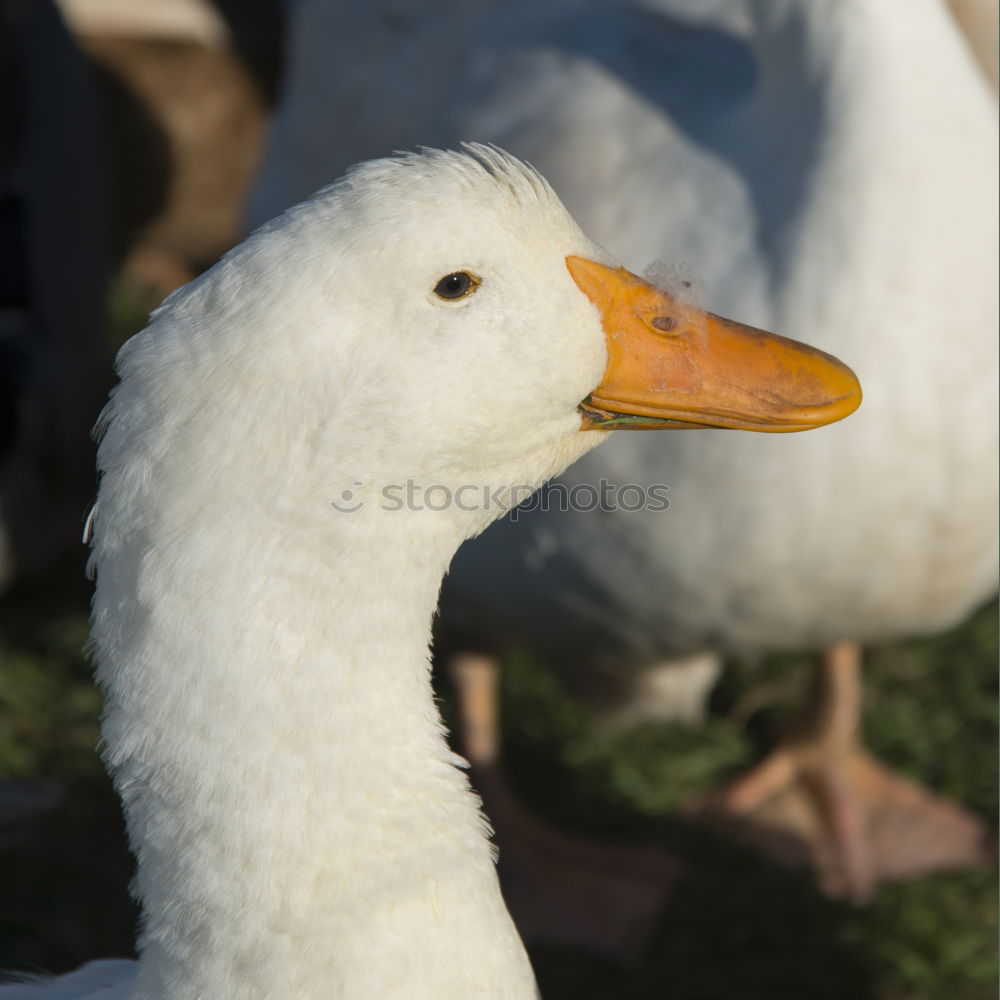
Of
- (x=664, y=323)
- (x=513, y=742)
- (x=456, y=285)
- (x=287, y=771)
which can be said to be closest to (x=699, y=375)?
(x=664, y=323)

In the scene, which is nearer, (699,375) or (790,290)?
(699,375)

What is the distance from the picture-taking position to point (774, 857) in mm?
3834

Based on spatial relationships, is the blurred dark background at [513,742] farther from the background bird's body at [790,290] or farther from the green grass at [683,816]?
the background bird's body at [790,290]

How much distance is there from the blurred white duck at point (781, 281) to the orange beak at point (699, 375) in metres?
0.95

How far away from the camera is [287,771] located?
167cm

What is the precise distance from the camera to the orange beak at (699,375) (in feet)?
6.13

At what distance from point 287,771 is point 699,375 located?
2.47ft

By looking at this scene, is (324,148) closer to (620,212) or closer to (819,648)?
(620,212)

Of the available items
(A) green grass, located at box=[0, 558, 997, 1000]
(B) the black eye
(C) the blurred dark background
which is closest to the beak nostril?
(B) the black eye

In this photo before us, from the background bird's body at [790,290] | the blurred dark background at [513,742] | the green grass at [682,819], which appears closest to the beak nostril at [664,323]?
the background bird's body at [790,290]

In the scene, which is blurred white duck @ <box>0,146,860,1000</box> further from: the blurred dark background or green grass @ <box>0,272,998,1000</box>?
green grass @ <box>0,272,998,1000</box>

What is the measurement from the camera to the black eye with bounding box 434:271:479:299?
165 cm

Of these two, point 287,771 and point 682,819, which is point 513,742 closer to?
point 682,819

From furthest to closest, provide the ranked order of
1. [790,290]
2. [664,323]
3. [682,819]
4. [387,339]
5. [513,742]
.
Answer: [513,742], [682,819], [790,290], [664,323], [387,339]
